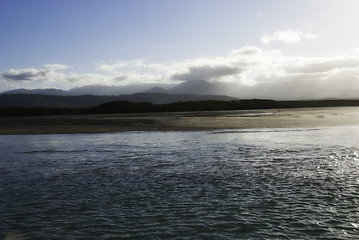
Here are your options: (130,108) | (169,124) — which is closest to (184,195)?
(169,124)

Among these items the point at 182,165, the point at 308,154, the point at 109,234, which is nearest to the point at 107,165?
the point at 182,165

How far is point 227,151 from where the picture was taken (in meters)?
21.5

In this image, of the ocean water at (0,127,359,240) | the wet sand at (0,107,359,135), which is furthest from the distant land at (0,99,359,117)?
the ocean water at (0,127,359,240)

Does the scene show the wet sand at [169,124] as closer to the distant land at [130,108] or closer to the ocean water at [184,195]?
the ocean water at [184,195]

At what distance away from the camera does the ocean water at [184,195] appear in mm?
8586

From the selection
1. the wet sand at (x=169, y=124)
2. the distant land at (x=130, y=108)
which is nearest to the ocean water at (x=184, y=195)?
the wet sand at (x=169, y=124)

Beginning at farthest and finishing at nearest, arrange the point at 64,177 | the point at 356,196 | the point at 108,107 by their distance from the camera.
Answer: the point at 108,107 < the point at 64,177 < the point at 356,196

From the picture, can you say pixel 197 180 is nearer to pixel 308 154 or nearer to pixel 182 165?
pixel 182 165

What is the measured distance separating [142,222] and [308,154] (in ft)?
45.2

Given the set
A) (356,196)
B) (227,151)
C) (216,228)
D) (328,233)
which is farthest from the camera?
(227,151)

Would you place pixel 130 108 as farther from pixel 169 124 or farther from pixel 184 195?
pixel 184 195

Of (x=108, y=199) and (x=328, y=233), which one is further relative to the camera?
(x=108, y=199)

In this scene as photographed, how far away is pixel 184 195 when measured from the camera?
1170 centimetres

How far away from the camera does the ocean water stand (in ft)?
28.2
